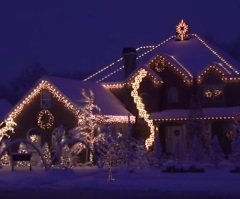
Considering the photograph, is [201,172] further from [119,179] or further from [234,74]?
[234,74]

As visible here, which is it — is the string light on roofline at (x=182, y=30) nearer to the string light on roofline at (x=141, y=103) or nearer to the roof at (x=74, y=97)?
the string light on roofline at (x=141, y=103)

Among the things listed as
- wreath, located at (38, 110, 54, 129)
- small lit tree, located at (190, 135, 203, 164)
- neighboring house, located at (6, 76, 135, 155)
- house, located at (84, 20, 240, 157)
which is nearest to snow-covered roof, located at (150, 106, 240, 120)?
house, located at (84, 20, 240, 157)

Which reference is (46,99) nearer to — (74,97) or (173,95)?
(74,97)

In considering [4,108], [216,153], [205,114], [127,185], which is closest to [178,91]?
[205,114]

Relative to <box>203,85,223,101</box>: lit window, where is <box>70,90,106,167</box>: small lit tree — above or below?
below

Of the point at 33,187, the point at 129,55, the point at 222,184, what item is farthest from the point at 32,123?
the point at 222,184

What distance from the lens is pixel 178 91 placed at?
40.9 m

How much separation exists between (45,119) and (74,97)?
2611mm

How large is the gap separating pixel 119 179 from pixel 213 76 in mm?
17970

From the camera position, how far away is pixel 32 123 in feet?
130

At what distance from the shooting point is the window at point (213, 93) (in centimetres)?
3984

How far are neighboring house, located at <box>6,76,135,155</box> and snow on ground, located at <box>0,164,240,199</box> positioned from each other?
11.5 meters

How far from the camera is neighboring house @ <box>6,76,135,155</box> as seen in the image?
37906mm

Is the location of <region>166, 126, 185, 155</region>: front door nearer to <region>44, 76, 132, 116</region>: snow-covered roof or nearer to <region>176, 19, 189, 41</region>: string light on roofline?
<region>44, 76, 132, 116</region>: snow-covered roof
